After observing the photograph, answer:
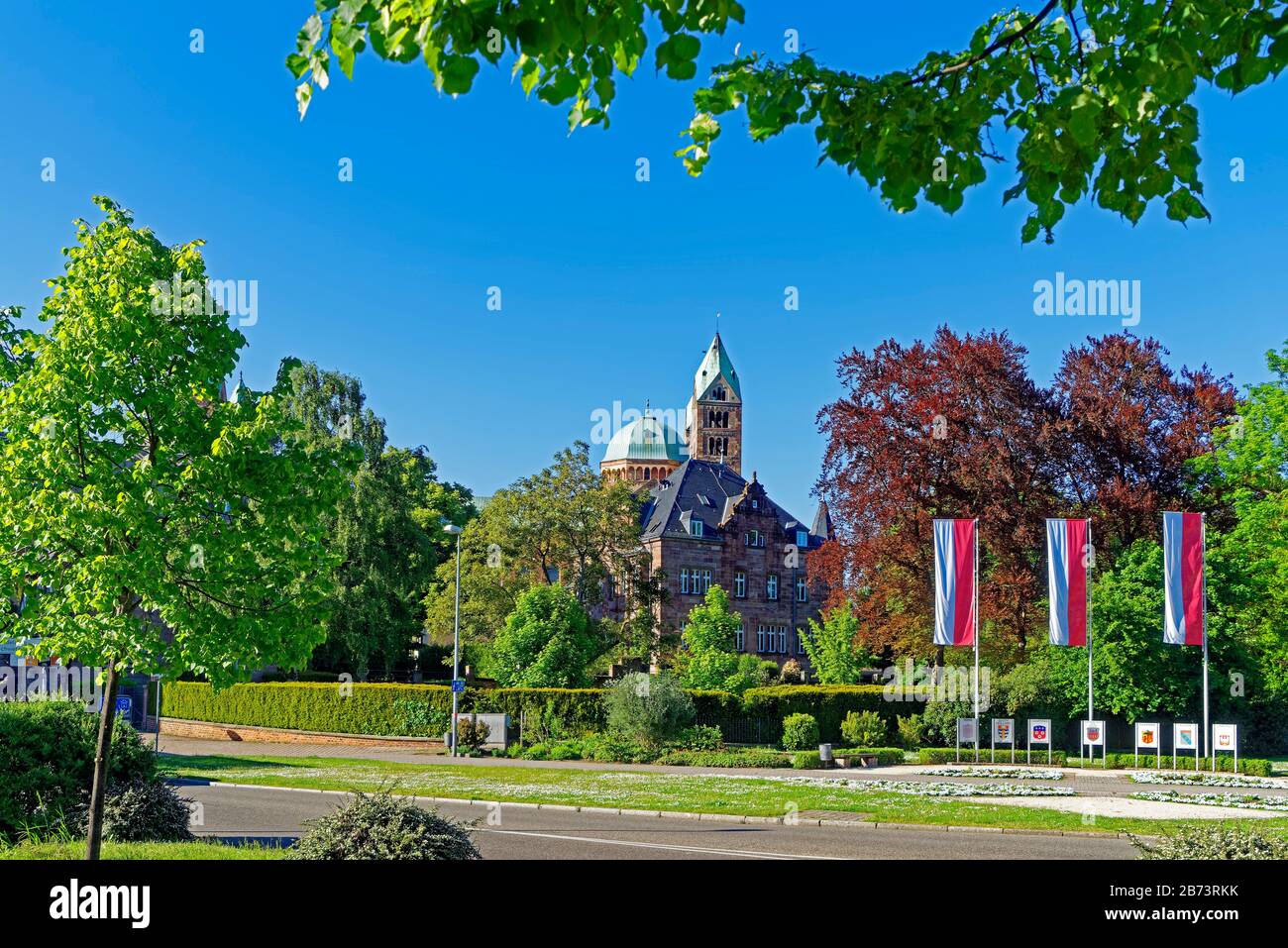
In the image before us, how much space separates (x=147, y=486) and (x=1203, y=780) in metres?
28.7

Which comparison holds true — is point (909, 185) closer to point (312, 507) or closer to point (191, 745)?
point (312, 507)

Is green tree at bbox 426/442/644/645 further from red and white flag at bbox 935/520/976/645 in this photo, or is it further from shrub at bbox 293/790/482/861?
shrub at bbox 293/790/482/861

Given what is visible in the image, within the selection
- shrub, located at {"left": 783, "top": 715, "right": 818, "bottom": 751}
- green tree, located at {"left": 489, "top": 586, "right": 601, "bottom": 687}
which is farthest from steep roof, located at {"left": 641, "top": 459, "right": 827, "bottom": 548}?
shrub, located at {"left": 783, "top": 715, "right": 818, "bottom": 751}

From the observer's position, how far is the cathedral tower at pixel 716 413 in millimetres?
144875

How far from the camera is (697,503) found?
8781 cm

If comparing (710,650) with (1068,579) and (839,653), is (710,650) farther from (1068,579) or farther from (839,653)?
(1068,579)

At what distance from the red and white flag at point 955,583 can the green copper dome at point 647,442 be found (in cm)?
10231

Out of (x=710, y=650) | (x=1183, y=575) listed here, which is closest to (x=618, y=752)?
(x=710, y=650)

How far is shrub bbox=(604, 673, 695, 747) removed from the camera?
3666cm

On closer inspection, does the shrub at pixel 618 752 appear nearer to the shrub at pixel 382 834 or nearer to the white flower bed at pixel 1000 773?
the white flower bed at pixel 1000 773

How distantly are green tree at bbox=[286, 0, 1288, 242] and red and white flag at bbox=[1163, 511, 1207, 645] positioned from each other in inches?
1199

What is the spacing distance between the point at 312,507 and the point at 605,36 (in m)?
7.39

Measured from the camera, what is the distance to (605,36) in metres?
5.65
